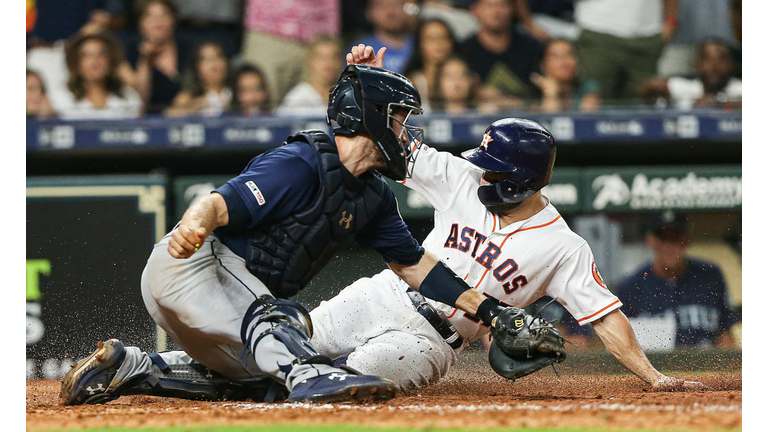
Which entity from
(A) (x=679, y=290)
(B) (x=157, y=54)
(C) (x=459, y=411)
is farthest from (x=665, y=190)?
(B) (x=157, y=54)

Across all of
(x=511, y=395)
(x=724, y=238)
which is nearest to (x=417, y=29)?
(x=724, y=238)

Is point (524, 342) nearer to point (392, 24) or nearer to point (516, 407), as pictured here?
point (516, 407)

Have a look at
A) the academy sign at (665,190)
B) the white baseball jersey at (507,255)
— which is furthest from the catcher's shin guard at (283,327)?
the academy sign at (665,190)

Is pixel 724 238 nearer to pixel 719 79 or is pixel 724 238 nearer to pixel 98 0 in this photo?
pixel 719 79

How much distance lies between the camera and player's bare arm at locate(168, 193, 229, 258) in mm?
2777

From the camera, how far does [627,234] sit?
6.71 metres

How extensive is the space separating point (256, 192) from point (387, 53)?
4765 millimetres

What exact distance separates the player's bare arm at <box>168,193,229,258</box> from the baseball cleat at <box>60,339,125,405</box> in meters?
0.75

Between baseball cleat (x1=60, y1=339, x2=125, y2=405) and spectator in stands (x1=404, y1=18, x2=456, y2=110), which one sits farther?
spectator in stands (x1=404, y1=18, x2=456, y2=110)

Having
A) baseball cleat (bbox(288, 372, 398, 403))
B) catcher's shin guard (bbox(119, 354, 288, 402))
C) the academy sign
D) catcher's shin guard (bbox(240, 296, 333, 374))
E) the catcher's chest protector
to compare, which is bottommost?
catcher's shin guard (bbox(119, 354, 288, 402))

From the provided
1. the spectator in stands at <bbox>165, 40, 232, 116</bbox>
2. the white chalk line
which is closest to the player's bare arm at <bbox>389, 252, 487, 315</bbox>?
the white chalk line

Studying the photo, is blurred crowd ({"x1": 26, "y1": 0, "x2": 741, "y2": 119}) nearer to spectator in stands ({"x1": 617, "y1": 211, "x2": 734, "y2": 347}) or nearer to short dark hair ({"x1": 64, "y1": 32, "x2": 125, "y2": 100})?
short dark hair ({"x1": 64, "y1": 32, "x2": 125, "y2": 100})

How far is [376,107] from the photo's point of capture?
3.31 m

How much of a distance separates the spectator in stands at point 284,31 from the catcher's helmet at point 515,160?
12.3 feet
